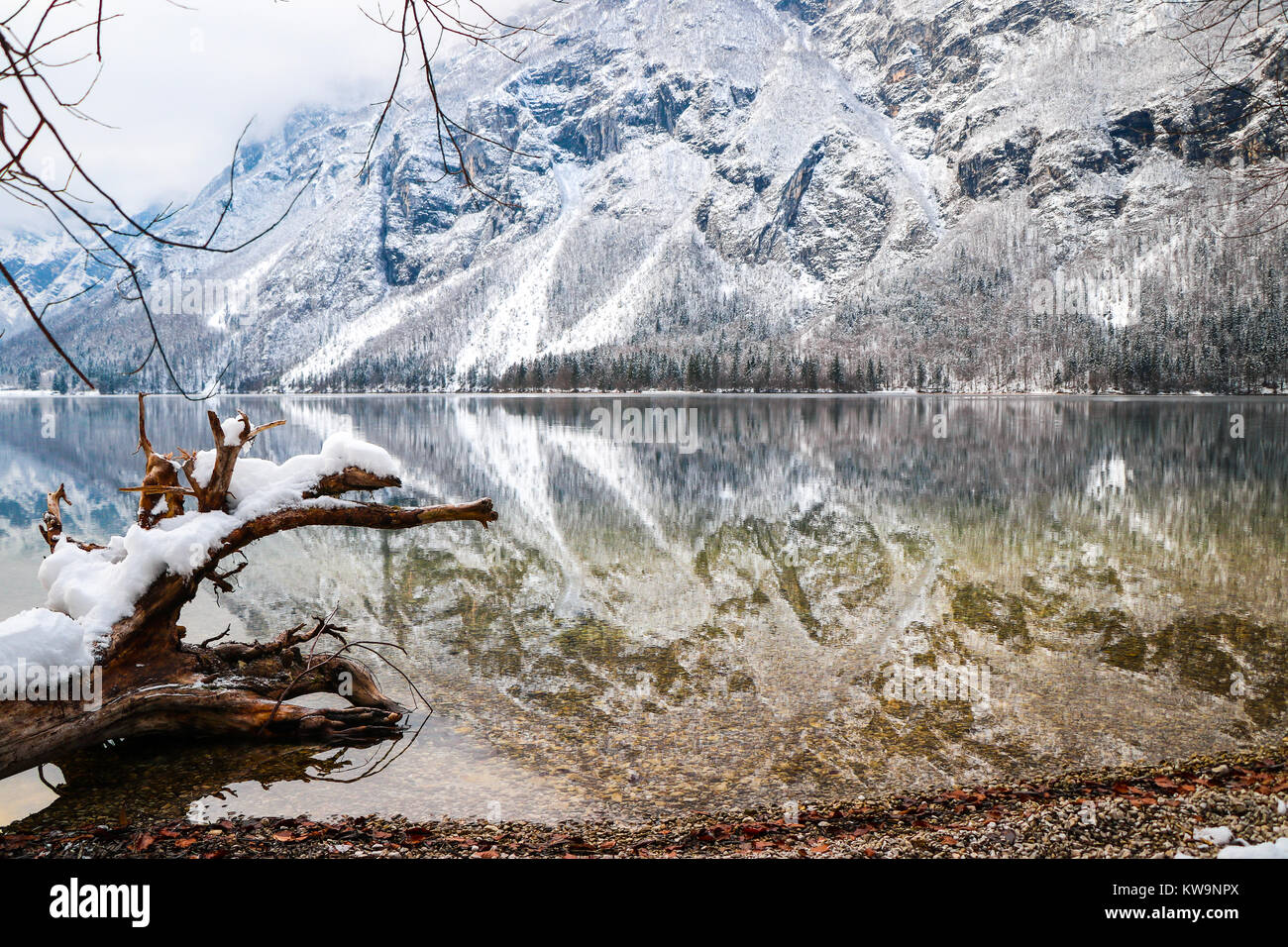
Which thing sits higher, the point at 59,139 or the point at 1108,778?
the point at 59,139

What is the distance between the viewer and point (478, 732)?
911cm

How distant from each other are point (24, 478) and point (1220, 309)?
202100 mm

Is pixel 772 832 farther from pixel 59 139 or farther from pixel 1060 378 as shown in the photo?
pixel 1060 378

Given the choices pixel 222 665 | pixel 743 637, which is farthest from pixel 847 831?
pixel 222 665

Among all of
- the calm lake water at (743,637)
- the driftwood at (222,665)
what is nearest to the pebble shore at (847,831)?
the calm lake water at (743,637)

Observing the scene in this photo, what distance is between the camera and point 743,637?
41.4ft

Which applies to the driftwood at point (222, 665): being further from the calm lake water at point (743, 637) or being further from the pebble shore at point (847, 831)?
the pebble shore at point (847, 831)

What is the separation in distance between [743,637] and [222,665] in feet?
24.0

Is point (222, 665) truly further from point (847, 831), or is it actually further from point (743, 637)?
point (743, 637)

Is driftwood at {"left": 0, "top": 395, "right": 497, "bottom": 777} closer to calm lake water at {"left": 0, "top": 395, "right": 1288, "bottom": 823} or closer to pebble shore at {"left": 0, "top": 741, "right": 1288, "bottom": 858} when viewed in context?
calm lake water at {"left": 0, "top": 395, "right": 1288, "bottom": 823}

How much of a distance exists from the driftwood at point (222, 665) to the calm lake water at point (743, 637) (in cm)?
38

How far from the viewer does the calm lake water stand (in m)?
7.94
